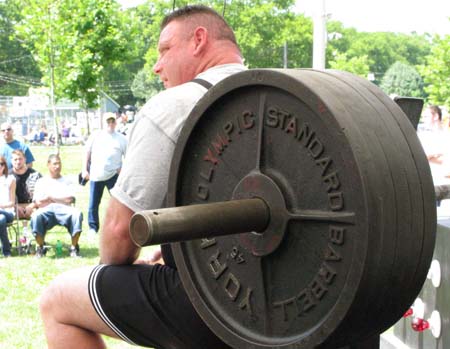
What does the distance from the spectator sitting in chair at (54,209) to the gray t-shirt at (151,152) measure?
23.8ft

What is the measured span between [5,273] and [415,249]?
7.20 metres

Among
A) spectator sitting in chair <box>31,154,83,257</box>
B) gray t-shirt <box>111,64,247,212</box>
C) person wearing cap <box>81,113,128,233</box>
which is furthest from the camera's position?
person wearing cap <box>81,113,128,233</box>

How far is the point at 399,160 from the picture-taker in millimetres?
1776

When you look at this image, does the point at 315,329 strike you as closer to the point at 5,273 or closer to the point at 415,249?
the point at 415,249

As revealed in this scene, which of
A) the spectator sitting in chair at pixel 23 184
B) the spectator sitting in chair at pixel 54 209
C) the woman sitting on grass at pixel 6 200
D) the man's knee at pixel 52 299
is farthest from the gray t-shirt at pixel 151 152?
the spectator sitting in chair at pixel 23 184

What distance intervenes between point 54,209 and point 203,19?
24.0 ft

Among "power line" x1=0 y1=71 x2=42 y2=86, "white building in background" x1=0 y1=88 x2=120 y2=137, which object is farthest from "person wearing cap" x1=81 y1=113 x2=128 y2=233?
"power line" x1=0 y1=71 x2=42 y2=86

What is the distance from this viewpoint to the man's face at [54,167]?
9836 millimetres

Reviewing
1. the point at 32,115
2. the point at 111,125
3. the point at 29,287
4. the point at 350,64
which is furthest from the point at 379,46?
the point at 29,287

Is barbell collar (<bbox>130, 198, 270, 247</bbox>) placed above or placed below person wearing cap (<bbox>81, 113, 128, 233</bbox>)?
above

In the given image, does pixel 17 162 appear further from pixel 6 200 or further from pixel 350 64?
pixel 350 64

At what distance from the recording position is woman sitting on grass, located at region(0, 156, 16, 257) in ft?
31.5

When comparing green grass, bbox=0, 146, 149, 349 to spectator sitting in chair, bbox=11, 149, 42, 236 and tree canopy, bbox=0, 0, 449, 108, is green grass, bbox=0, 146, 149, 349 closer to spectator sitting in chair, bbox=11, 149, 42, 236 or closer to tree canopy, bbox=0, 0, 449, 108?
spectator sitting in chair, bbox=11, 149, 42, 236

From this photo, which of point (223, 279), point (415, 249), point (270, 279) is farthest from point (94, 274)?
point (415, 249)
